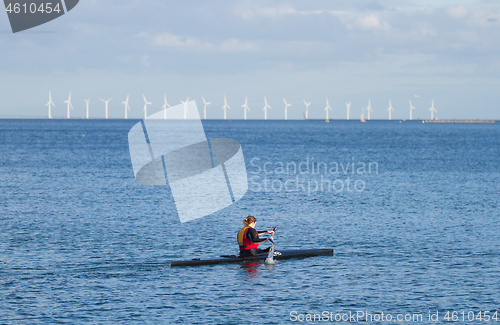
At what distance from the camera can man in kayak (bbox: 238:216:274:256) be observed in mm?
27625

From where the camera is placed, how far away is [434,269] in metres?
28.5

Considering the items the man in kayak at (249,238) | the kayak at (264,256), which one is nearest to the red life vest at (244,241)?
the man in kayak at (249,238)

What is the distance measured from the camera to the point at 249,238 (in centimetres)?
2816

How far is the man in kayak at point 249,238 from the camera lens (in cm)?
2762

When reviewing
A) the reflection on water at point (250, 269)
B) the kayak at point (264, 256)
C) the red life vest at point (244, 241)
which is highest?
the red life vest at point (244, 241)

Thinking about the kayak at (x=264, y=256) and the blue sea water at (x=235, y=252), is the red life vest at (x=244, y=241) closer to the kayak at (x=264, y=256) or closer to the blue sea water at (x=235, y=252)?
the kayak at (x=264, y=256)

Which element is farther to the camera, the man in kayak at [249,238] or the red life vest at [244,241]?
the red life vest at [244,241]

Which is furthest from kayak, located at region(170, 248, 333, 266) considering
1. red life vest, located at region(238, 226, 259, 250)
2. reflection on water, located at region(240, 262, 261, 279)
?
red life vest, located at region(238, 226, 259, 250)

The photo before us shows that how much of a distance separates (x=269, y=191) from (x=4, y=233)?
1134 inches

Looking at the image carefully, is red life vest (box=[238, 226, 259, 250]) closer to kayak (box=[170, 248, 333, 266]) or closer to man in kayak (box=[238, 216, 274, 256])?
man in kayak (box=[238, 216, 274, 256])

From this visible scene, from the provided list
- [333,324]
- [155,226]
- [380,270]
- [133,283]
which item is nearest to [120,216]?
[155,226]

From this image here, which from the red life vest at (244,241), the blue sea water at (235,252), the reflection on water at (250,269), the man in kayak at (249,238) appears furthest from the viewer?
the red life vest at (244,241)

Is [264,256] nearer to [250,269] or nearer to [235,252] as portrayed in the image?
[250,269]

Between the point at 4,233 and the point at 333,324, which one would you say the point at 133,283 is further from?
the point at 4,233
